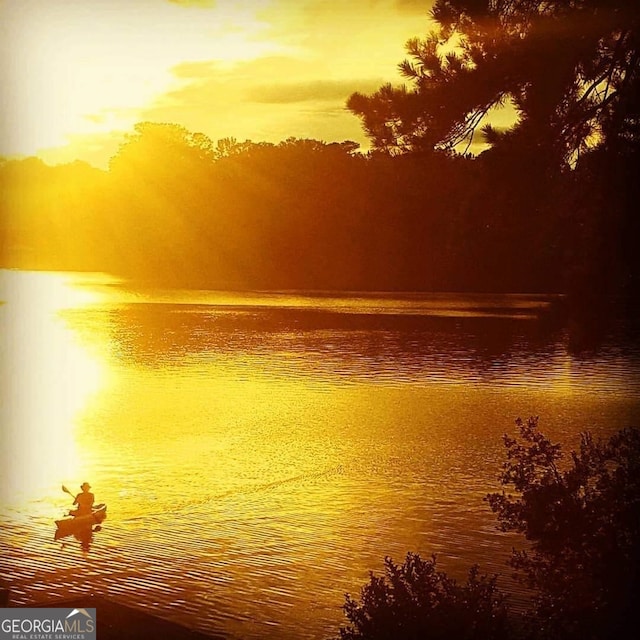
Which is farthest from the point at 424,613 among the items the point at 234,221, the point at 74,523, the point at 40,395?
the point at 234,221

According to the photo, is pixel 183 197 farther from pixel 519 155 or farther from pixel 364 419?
pixel 519 155

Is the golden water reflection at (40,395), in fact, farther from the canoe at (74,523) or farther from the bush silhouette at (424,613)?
the bush silhouette at (424,613)

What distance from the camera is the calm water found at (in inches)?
369

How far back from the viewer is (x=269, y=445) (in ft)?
52.9

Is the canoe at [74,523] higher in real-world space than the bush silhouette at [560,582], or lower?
lower

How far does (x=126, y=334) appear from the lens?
3281 cm

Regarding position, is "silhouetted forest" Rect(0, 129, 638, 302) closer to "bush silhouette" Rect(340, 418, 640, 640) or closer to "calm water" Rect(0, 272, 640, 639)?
"calm water" Rect(0, 272, 640, 639)

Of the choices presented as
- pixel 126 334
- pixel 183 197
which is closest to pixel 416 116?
pixel 126 334

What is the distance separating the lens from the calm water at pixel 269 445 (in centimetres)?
938

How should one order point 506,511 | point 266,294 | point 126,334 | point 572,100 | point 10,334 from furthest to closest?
1. point 266,294
2. point 10,334
3. point 126,334
4. point 572,100
5. point 506,511

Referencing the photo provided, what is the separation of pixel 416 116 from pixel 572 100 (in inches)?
44.7

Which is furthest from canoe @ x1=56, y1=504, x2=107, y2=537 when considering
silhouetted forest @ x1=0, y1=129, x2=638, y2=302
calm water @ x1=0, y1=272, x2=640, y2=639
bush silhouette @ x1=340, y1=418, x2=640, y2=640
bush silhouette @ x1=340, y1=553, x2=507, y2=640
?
silhouetted forest @ x1=0, y1=129, x2=638, y2=302

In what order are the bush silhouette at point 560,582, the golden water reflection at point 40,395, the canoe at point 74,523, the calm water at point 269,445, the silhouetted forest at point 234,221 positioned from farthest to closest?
the silhouetted forest at point 234,221 < the golden water reflection at point 40,395 < the canoe at point 74,523 < the calm water at point 269,445 < the bush silhouette at point 560,582

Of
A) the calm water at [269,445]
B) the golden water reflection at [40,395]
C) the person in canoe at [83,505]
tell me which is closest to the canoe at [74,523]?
the person in canoe at [83,505]
